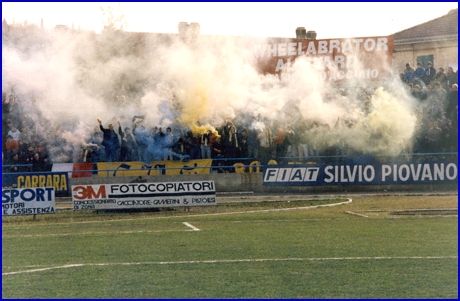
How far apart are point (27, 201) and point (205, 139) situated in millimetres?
8841

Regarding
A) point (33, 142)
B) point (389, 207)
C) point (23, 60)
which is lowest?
point (389, 207)

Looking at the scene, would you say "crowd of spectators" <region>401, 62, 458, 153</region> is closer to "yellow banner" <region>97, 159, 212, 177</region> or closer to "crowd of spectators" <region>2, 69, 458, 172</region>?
"crowd of spectators" <region>2, 69, 458, 172</region>

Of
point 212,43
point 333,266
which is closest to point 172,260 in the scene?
point 333,266

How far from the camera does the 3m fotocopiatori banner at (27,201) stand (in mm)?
19891

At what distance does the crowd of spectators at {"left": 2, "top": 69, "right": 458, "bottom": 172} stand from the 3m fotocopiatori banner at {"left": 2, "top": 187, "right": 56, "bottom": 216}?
246 inches

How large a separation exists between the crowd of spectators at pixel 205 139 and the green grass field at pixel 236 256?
7.63 m

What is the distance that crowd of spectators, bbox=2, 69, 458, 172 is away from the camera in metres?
26.6

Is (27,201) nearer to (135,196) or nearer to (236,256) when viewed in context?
(135,196)

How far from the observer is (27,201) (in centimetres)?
2002

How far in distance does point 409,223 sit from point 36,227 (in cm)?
897

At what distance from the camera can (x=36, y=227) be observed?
1766cm

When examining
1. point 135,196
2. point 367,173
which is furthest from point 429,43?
point 135,196

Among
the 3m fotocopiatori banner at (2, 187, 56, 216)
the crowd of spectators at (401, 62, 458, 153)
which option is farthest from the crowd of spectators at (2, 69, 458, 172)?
the 3m fotocopiatori banner at (2, 187, 56, 216)

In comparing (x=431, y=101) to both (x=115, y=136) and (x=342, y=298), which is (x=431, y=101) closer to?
(x=115, y=136)
